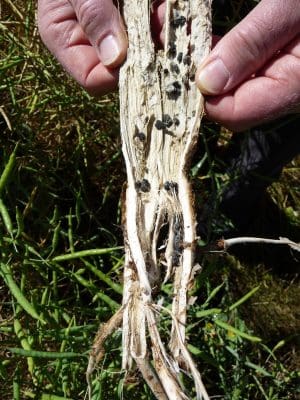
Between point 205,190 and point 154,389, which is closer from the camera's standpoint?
point 154,389

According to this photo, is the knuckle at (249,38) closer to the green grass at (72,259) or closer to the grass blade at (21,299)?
the green grass at (72,259)

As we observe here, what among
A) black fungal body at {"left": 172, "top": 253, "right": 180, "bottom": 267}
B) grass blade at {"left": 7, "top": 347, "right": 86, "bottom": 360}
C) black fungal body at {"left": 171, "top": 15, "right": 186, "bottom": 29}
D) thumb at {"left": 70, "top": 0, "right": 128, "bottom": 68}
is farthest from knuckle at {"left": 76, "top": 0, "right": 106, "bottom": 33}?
grass blade at {"left": 7, "top": 347, "right": 86, "bottom": 360}

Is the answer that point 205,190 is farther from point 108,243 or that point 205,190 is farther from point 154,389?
point 154,389

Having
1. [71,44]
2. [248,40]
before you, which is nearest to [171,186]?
[248,40]

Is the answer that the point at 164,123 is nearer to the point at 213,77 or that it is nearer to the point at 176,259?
the point at 213,77

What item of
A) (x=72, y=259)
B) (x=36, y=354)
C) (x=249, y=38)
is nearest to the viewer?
(x=249, y=38)

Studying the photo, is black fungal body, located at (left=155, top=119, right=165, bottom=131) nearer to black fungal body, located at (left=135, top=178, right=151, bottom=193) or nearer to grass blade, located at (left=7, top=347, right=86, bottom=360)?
black fungal body, located at (left=135, top=178, right=151, bottom=193)

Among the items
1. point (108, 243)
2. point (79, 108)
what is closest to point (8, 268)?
point (108, 243)
